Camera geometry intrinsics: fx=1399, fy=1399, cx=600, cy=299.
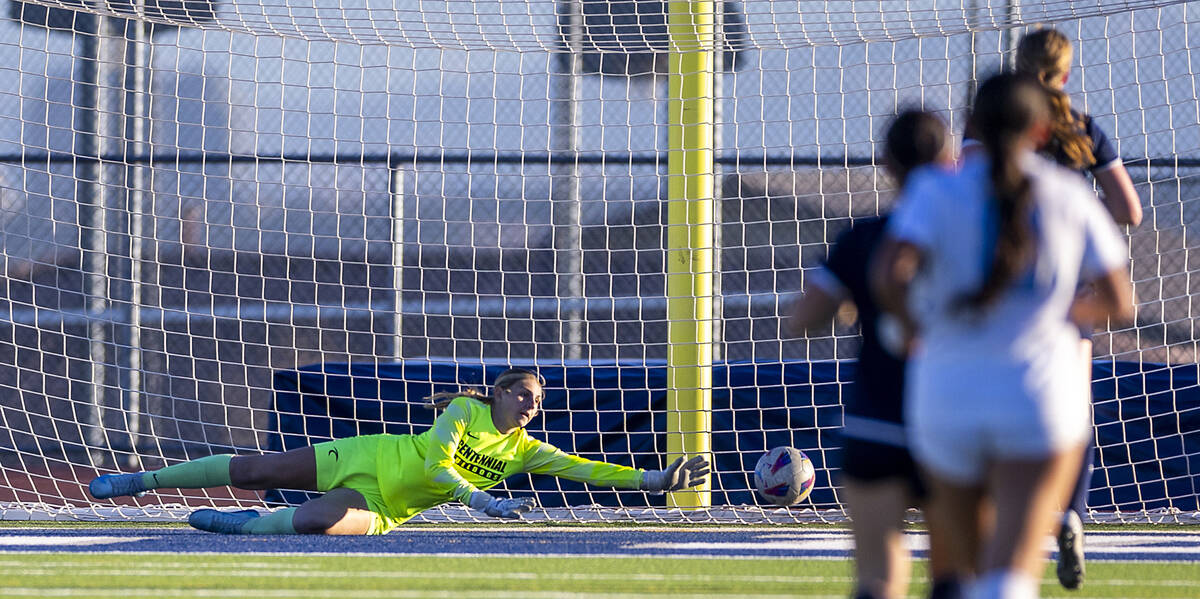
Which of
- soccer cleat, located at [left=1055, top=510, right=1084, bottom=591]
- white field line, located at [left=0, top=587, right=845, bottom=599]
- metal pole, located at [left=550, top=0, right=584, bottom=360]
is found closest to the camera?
soccer cleat, located at [left=1055, top=510, right=1084, bottom=591]

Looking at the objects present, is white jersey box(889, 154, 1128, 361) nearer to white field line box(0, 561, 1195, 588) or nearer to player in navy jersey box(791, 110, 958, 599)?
player in navy jersey box(791, 110, 958, 599)

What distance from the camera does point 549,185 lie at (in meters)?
9.95

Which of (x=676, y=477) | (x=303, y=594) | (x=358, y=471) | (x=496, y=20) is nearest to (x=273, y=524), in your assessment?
(x=358, y=471)

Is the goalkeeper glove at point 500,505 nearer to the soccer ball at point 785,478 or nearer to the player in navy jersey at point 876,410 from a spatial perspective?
the soccer ball at point 785,478

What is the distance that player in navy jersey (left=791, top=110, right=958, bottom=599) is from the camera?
266cm

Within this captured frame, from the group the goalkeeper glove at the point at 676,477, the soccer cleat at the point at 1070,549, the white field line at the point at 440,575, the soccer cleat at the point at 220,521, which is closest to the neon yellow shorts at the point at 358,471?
the soccer cleat at the point at 220,521

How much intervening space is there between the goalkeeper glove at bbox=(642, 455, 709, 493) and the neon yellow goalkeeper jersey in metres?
0.07

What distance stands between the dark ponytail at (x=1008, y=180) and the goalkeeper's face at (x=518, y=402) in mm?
3799

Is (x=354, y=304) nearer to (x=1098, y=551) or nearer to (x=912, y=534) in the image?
(x=912, y=534)

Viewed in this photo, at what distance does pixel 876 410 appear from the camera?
2811mm

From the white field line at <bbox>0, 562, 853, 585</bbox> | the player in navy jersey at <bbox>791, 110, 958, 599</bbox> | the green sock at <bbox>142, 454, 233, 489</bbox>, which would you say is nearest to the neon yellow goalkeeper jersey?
the green sock at <bbox>142, 454, 233, 489</bbox>

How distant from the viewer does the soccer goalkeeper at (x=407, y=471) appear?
591 cm

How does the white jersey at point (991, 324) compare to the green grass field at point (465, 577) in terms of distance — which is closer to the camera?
the white jersey at point (991, 324)

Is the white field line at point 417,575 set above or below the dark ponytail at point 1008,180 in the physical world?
below
